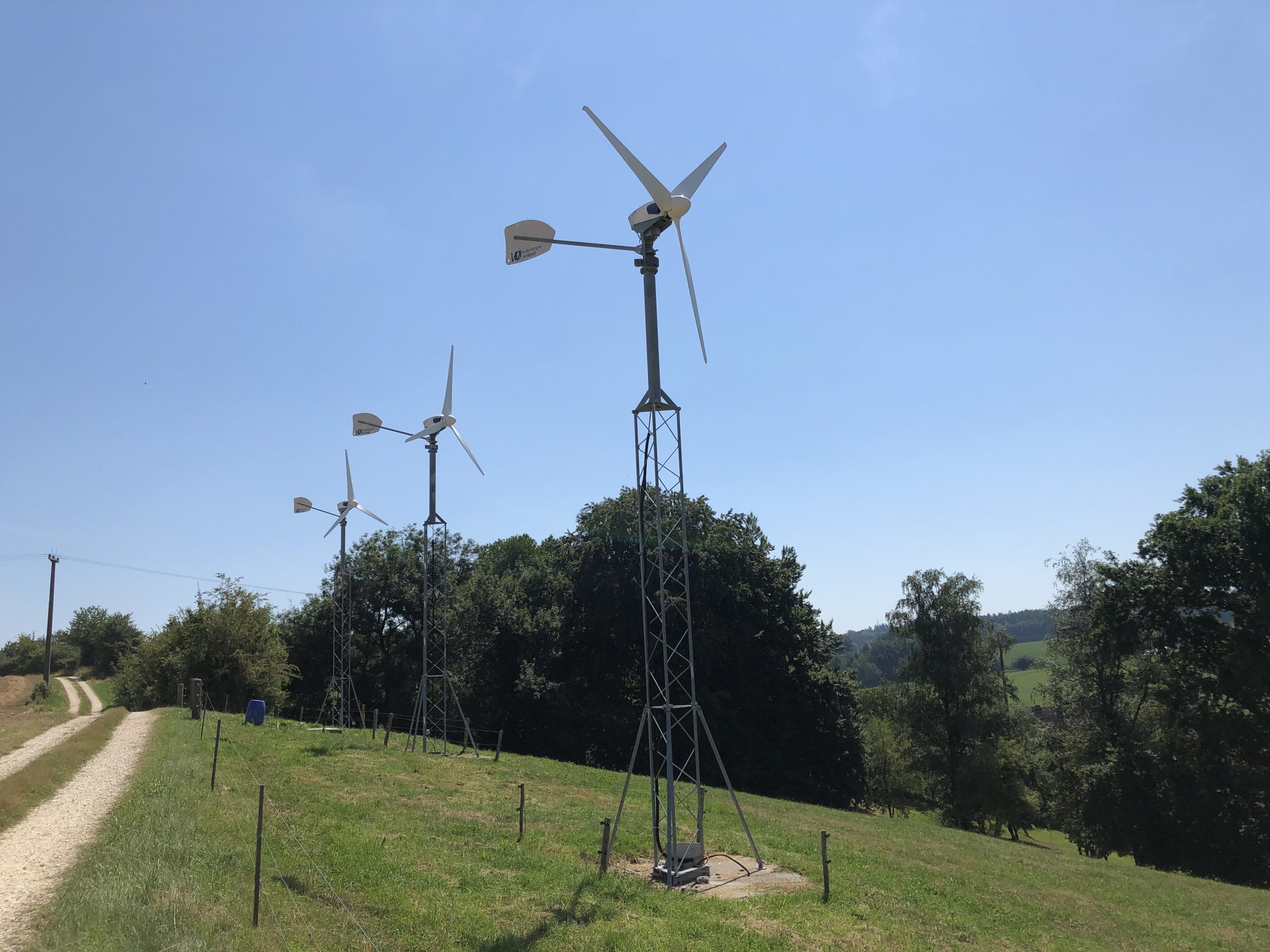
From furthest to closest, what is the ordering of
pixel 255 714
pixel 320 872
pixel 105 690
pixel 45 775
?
pixel 105 690
pixel 255 714
pixel 45 775
pixel 320 872

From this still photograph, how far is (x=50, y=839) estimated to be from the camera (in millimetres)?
13578

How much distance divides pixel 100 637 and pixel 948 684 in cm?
9080

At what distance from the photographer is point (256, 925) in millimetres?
9477

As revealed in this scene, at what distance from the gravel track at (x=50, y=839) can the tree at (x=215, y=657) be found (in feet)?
78.6

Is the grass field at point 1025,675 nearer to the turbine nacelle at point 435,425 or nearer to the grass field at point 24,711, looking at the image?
the turbine nacelle at point 435,425

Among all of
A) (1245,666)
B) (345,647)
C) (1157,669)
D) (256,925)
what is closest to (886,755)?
(1157,669)

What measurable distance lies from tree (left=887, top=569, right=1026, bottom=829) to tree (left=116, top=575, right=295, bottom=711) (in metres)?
38.8

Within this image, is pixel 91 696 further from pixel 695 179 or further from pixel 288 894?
pixel 695 179

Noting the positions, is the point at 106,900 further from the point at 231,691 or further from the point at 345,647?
the point at 231,691

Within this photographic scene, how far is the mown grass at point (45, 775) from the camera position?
1585 cm

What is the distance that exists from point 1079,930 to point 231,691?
45.1 metres

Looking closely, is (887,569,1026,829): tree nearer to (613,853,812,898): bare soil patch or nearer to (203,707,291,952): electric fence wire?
(613,853,812,898): bare soil patch

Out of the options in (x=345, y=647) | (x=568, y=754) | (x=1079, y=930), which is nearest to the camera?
(x=1079, y=930)

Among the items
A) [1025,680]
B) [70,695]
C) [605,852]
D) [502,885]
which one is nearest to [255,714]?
[605,852]
